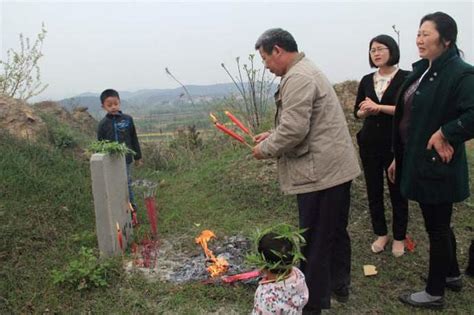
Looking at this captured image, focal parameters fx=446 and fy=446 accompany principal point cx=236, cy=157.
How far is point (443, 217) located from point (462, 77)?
0.97 m

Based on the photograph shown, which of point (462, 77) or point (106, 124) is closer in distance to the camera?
point (462, 77)

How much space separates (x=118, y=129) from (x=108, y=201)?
143 centimetres

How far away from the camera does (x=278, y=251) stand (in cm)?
237

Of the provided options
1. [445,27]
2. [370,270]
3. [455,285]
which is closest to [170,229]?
[370,270]

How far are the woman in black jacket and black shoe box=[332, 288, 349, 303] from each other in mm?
979

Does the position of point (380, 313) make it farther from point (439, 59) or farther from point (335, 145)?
point (439, 59)

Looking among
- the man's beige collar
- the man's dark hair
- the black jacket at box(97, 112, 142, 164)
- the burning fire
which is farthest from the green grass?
the man's dark hair

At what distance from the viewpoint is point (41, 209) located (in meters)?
4.75

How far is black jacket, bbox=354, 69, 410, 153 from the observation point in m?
3.77

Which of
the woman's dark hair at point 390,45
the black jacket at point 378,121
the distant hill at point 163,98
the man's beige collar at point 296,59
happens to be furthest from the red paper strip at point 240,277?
the distant hill at point 163,98

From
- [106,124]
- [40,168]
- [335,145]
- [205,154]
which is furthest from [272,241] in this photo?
[205,154]

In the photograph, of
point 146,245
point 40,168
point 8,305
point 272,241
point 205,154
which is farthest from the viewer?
point 205,154

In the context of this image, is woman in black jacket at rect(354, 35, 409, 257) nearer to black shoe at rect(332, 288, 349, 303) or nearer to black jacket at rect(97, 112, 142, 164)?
black shoe at rect(332, 288, 349, 303)

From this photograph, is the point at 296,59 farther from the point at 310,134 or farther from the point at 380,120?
the point at 380,120
